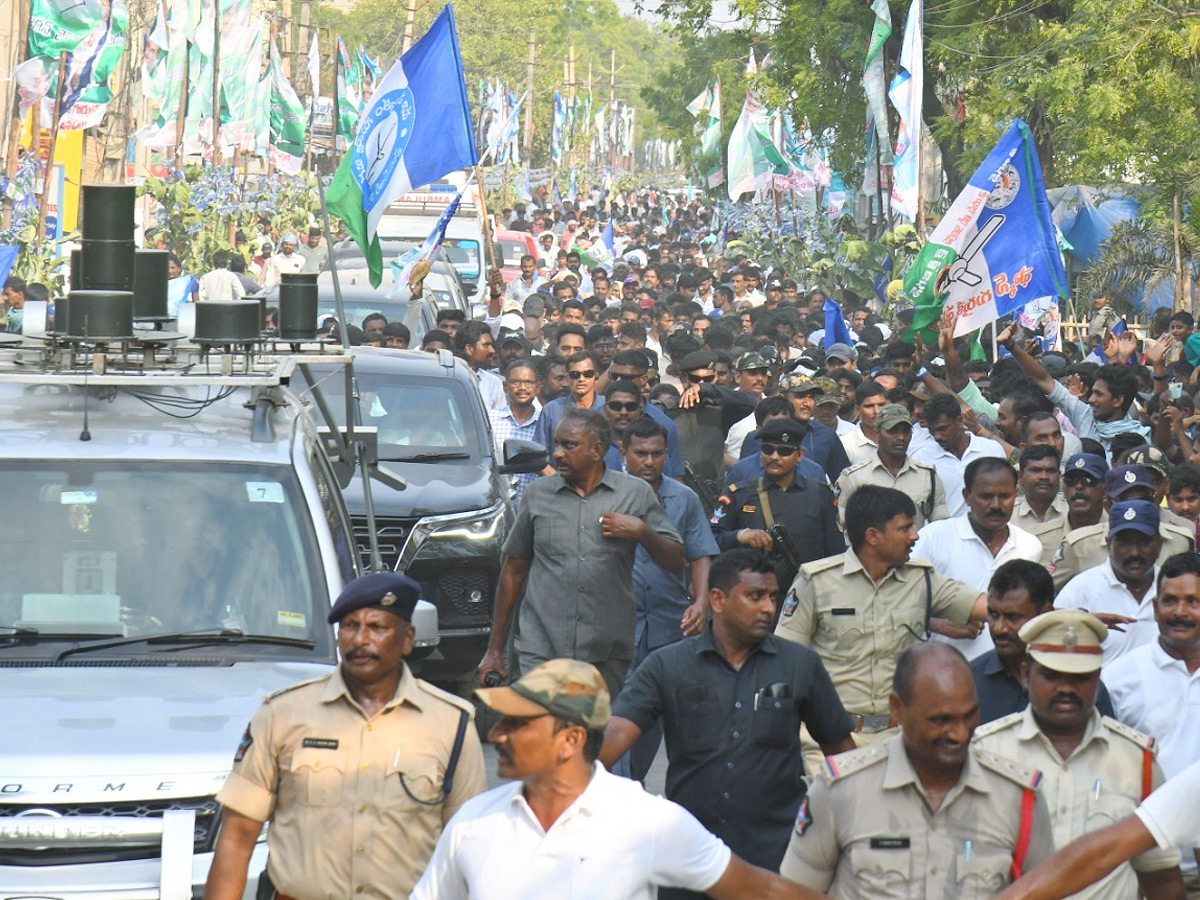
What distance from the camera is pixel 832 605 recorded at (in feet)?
22.8

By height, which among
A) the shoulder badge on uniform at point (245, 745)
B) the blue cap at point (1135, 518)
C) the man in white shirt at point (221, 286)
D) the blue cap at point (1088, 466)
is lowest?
the man in white shirt at point (221, 286)

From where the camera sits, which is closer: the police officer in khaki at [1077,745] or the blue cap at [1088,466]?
the police officer in khaki at [1077,745]

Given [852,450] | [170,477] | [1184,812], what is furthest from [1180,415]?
A: [1184,812]

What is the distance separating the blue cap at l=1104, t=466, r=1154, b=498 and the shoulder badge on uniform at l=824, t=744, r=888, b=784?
164 inches

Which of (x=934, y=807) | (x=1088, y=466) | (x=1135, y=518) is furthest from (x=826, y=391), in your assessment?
(x=934, y=807)

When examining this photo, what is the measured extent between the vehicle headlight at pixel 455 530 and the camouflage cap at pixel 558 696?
6.47m

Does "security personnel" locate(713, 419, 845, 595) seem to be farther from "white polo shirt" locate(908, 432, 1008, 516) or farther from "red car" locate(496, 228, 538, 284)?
"red car" locate(496, 228, 538, 284)

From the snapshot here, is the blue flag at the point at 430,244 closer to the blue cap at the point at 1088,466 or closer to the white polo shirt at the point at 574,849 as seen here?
the blue cap at the point at 1088,466

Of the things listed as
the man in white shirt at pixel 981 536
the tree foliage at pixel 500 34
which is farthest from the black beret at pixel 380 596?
the tree foliage at pixel 500 34

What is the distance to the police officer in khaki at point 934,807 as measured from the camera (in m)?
4.48

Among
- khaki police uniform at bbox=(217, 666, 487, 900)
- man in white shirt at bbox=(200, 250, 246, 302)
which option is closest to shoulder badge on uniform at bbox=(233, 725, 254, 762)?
khaki police uniform at bbox=(217, 666, 487, 900)

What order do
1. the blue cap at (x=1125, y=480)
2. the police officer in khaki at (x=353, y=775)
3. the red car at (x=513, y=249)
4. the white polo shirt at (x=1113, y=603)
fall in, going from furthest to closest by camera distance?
1. the red car at (x=513, y=249)
2. the blue cap at (x=1125, y=480)
3. the white polo shirt at (x=1113, y=603)
4. the police officer in khaki at (x=353, y=775)

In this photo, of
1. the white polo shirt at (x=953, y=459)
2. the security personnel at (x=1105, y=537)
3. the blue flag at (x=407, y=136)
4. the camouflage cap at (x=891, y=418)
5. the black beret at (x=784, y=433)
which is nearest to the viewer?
the security personnel at (x=1105, y=537)

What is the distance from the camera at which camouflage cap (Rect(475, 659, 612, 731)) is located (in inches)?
155
